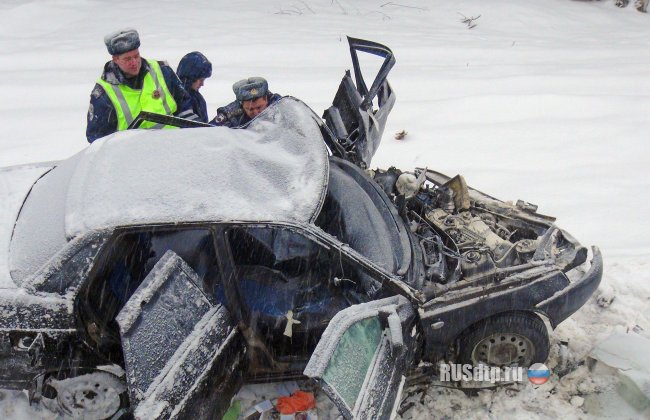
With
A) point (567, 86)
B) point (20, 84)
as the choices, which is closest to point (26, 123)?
point (20, 84)

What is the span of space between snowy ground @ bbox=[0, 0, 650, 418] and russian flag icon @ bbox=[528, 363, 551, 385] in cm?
5

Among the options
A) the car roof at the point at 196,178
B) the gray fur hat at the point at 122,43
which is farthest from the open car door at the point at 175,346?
the gray fur hat at the point at 122,43

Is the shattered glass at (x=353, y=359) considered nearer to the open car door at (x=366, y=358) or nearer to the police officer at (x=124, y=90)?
the open car door at (x=366, y=358)

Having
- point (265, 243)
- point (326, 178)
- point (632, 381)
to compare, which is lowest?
point (632, 381)

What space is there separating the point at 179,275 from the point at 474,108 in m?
6.14

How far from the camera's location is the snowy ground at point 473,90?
15.3 ft

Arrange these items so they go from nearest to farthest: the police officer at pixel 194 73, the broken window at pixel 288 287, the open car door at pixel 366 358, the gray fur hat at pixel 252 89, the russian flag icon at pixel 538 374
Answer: the open car door at pixel 366 358, the broken window at pixel 288 287, the russian flag icon at pixel 538 374, the gray fur hat at pixel 252 89, the police officer at pixel 194 73

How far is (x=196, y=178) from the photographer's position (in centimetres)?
326

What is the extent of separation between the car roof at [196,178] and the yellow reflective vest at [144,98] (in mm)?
1273

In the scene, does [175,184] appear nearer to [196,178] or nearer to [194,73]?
[196,178]

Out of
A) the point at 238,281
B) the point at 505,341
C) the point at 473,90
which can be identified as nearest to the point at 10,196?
the point at 238,281

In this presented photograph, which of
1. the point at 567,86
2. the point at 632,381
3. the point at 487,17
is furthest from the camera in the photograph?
the point at 487,17

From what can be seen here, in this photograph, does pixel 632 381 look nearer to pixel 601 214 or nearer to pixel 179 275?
pixel 601 214

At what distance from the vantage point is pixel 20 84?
8.60m
